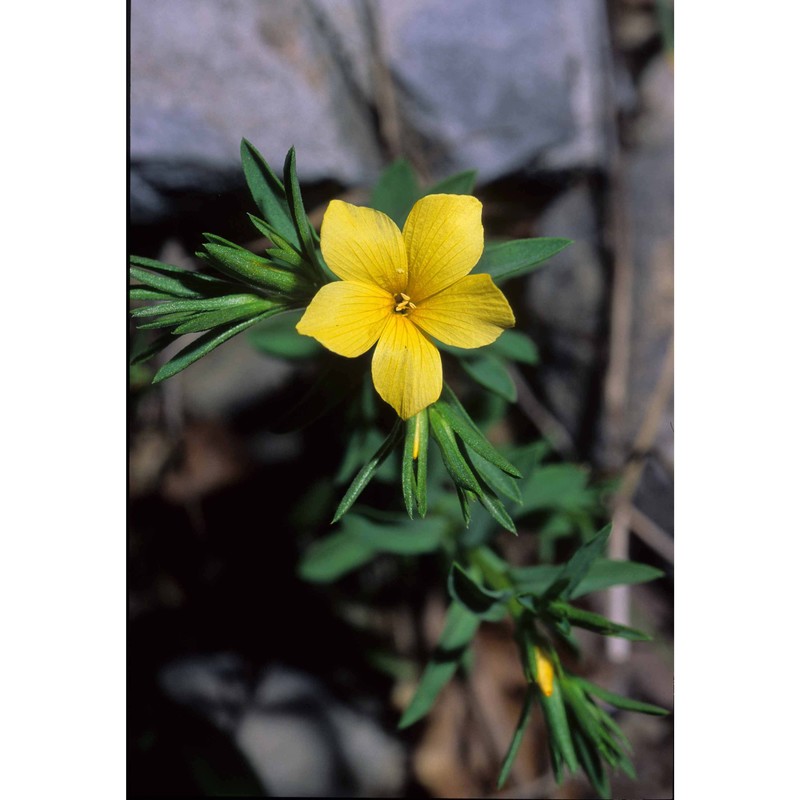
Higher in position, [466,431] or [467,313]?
[467,313]

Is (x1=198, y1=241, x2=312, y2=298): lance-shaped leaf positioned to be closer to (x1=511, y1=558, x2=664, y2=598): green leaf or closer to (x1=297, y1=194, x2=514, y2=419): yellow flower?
(x1=297, y1=194, x2=514, y2=419): yellow flower

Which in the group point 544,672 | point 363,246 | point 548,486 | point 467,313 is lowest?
point 544,672

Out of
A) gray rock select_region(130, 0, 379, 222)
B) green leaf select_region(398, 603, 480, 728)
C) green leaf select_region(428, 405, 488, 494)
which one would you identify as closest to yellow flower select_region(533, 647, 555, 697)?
green leaf select_region(398, 603, 480, 728)

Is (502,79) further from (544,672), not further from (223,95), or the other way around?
(544,672)

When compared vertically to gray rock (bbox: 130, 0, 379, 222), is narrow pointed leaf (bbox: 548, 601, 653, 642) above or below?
below

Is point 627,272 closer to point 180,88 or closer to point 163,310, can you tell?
point 180,88

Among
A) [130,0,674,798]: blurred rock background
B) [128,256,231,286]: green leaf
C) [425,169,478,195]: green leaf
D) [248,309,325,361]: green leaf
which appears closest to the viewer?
[128,256,231,286]: green leaf

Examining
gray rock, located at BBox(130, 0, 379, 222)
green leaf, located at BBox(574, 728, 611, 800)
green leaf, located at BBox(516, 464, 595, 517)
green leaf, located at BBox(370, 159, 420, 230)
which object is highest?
gray rock, located at BBox(130, 0, 379, 222)

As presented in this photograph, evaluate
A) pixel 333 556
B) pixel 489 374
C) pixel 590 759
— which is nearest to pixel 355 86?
pixel 489 374
